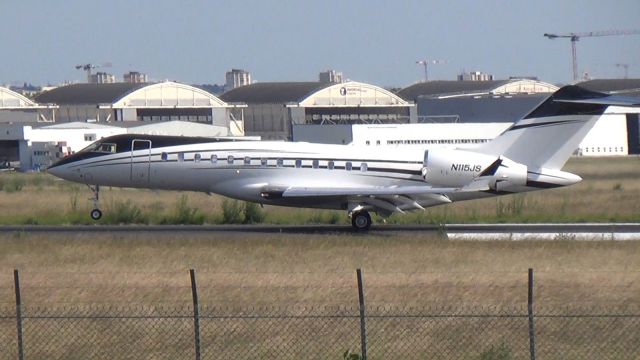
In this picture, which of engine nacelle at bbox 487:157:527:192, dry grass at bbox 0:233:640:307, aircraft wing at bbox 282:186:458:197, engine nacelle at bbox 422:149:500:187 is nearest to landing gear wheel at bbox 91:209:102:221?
dry grass at bbox 0:233:640:307

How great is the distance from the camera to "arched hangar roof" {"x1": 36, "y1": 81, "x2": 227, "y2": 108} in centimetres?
11594

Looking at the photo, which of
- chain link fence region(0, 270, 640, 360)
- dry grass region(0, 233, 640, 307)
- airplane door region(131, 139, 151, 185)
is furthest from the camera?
airplane door region(131, 139, 151, 185)

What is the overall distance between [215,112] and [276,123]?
618cm

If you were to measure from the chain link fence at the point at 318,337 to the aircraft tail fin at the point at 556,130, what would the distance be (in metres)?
15.8

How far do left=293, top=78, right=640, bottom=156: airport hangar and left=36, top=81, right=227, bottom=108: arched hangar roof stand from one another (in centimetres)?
1980

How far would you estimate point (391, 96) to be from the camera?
12494 cm

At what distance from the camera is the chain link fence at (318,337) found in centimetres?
1638

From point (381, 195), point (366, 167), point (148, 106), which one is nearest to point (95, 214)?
point (366, 167)

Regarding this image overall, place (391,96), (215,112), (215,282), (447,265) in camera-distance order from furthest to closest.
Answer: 1. (391,96)
2. (215,112)
3. (447,265)
4. (215,282)

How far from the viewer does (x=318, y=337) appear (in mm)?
17172

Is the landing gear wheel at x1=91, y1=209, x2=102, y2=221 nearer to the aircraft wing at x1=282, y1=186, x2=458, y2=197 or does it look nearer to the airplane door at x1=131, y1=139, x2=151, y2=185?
the airplane door at x1=131, y1=139, x2=151, y2=185

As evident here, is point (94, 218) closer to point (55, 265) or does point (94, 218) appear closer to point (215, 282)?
point (55, 265)

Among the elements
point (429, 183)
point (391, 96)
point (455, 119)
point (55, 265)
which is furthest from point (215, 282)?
point (391, 96)

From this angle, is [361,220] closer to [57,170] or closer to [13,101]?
[57,170]
